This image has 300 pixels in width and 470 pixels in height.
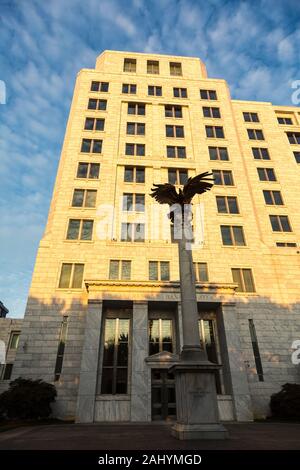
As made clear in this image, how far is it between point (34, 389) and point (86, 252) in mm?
11133

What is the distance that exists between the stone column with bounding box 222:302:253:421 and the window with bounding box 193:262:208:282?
3.28 meters

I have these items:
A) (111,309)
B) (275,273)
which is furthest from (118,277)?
(275,273)

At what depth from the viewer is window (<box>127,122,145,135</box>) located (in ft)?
112

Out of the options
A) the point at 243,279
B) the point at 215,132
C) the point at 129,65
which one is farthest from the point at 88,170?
the point at 129,65

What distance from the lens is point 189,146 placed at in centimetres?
3344

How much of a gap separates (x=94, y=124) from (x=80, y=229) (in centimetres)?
1409

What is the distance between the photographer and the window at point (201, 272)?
25219 millimetres

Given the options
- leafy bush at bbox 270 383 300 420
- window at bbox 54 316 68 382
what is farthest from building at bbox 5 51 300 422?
leafy bush at bbox 270 383 300 420

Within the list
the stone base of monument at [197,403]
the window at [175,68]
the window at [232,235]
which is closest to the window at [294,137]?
the window at [175,68]

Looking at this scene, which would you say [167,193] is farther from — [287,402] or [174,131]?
[174,131]

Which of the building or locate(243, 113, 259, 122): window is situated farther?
locate(243, 113, 259, 122): window

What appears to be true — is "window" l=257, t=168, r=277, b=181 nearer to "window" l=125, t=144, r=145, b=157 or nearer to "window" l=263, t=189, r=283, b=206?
"window" l=263, t=189, r=283, b=206

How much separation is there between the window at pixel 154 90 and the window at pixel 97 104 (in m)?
6.32

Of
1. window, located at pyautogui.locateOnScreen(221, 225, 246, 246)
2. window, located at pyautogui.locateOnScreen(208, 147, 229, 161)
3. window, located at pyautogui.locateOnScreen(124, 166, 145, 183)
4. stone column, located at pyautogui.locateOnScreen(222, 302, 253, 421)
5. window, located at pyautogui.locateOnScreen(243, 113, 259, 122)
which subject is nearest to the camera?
stone column, located at pyautogui.locateOnScreen(222, 302, 253, 421)
